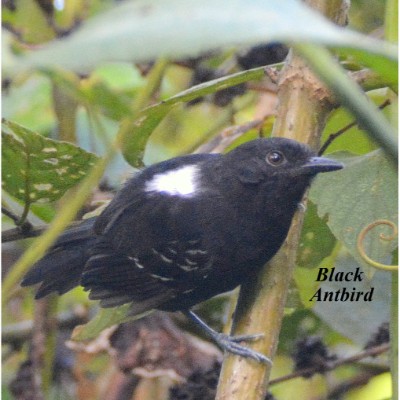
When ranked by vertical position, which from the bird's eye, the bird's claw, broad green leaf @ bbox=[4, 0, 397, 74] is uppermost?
the bird's eye

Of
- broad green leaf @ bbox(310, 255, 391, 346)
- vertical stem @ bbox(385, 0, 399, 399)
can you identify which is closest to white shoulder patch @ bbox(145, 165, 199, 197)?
broad green leaf @ bbox(310, 255, 391, 346)

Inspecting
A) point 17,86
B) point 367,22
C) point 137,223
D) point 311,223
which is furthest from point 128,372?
point 367,22

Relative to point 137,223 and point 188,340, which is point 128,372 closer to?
point 188,340

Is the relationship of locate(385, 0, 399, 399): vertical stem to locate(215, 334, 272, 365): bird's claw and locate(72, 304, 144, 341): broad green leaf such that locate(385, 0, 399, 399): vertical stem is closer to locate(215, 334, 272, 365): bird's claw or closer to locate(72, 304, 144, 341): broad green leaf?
locate(215, 334, 272, 365): bird's claw

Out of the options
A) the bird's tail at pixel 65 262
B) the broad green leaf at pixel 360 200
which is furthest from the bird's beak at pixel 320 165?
the bird's tail at pixel 65 262

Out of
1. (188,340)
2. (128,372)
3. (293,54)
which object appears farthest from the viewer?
(188,340)

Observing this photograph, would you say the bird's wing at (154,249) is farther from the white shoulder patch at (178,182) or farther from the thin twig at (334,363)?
the thin twig at (334,363)
